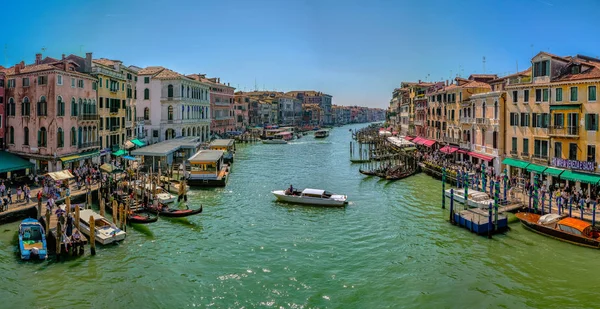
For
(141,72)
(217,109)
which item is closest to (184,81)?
(141,72)

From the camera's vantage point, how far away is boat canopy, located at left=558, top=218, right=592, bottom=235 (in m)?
18.9

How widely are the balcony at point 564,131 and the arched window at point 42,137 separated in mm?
32663

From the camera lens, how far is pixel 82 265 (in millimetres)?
16969

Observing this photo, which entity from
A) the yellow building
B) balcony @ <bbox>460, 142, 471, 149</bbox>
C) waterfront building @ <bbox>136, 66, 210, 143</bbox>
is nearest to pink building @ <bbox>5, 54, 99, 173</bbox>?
the yellow building

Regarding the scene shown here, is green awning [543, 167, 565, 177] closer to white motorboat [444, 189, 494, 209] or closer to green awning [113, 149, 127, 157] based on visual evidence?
white motorboat [444, 189, 494, 209]

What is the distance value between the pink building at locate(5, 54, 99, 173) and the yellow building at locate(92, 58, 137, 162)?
11.7ft

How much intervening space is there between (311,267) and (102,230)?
32.9 feet

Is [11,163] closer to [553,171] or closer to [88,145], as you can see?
[88,145]

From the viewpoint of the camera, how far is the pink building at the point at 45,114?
28.9 meters

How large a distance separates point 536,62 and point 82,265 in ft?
92.3

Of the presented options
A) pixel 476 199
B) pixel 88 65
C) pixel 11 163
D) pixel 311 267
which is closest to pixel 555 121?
pixel 476 199

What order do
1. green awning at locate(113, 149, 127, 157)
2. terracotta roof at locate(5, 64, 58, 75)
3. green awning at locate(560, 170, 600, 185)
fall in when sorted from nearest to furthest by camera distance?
green awning at locate(560, 170, 600, 185), terracotta roof at locate(5, 64, 58, 75), green awning at locate(113, 149, 127, 157)

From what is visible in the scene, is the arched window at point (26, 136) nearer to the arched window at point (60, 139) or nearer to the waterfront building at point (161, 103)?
the arched window at point (60, 139)

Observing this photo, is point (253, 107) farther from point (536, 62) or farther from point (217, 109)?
point (536, 62)
